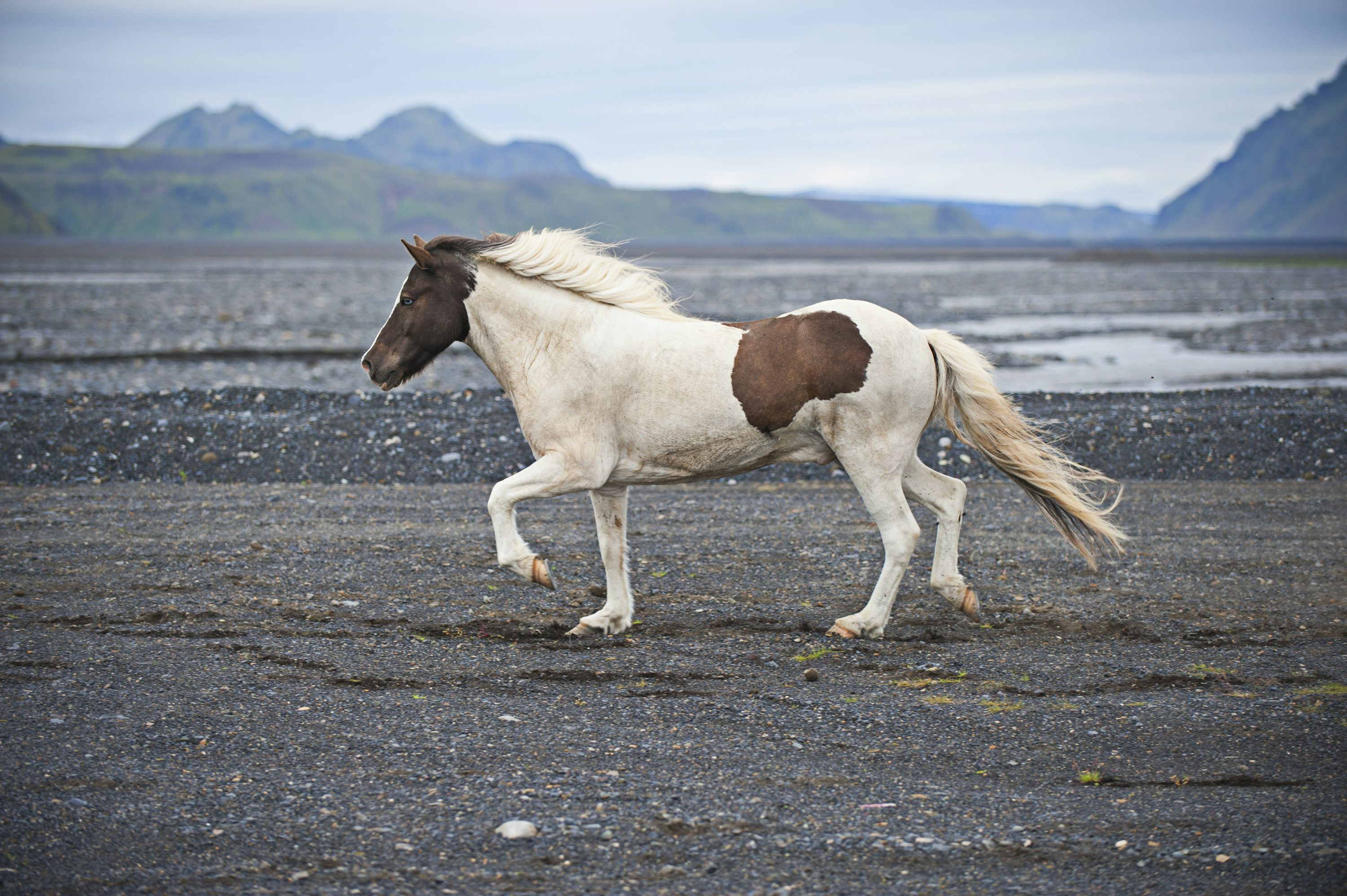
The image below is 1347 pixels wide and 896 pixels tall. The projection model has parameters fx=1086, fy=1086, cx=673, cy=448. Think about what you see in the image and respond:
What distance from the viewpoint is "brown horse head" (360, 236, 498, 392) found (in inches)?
307

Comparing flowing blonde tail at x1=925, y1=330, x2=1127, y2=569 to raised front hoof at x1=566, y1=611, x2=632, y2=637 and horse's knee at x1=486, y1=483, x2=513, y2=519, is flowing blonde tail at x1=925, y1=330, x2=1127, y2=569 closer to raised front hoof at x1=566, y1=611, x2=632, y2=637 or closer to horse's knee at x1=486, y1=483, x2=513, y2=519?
raised front hoof at x1=566, y1=611, x2=632, y2=637

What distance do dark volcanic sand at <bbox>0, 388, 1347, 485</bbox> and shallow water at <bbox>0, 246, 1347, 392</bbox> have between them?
14.3ft

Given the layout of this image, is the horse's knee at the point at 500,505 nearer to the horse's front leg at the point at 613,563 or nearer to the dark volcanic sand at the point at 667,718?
the horse's front leg at the point at 613,563

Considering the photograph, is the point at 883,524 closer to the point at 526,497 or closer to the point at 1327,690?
the point at 526,497

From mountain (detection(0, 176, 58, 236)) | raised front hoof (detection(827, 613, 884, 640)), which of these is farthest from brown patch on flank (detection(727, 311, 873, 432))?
mountain (detection(0, 176, 58, 236))

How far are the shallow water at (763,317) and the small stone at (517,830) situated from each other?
15.8m

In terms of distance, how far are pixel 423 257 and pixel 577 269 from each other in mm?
1099

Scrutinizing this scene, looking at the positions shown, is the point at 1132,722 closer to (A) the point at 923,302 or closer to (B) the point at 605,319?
(B) the point at 605,319

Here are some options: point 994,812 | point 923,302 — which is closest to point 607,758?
point 994,812

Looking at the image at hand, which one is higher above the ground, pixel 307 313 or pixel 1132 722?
pixel 307 313

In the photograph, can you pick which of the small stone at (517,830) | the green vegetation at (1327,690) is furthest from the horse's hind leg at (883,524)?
the small stone at (517,830)

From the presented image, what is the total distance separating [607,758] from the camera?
5770 millimetres

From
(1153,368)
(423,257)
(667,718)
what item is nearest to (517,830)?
(667,718)

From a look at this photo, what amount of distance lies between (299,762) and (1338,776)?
5.34 metres
